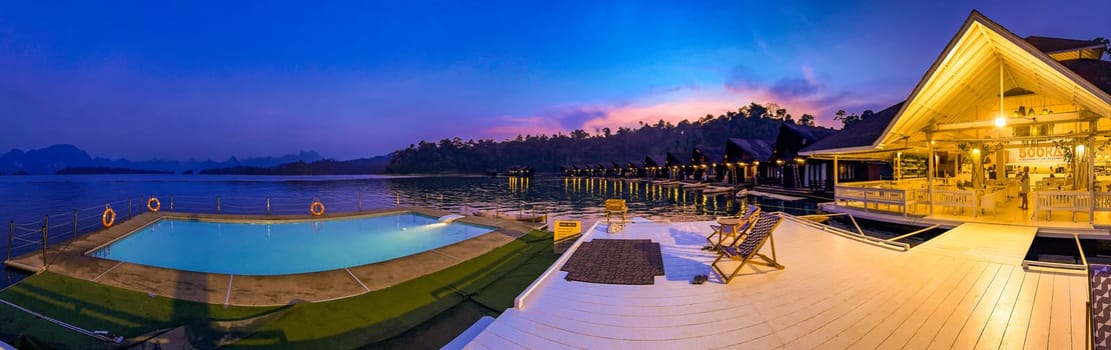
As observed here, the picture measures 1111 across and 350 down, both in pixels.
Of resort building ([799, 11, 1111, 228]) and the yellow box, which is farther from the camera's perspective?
the yellow box

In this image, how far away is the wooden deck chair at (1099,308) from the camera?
1.98 meters

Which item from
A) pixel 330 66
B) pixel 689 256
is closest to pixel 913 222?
pixel 689 256

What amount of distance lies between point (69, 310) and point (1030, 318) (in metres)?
12.1

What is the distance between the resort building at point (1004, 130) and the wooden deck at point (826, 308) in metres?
4.41

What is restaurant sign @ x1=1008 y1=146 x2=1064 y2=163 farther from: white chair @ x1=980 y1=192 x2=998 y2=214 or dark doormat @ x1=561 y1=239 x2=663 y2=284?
dark doormat @ x1=561 y1=239 x2=663 y2=284

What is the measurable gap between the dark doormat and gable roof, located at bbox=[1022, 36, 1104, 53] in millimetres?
16690

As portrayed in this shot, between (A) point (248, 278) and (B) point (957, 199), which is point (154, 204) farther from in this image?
(B) point (957, 199)

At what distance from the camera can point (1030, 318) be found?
3.40 m

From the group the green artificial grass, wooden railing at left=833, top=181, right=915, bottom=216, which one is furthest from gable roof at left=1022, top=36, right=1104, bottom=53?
the green artificial grass

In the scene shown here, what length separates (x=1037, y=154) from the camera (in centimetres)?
1351

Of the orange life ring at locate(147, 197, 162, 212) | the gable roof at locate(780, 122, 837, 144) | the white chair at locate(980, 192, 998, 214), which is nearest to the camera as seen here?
the white chair at locate(980, 192, 998, 214)

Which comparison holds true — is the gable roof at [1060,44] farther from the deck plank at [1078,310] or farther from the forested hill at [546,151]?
the forested hill at [546,151]

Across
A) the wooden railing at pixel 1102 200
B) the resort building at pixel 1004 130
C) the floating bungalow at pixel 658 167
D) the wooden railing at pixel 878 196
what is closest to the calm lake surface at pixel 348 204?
the wooden railing at pixel 878 196

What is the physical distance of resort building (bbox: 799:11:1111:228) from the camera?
7.76m
